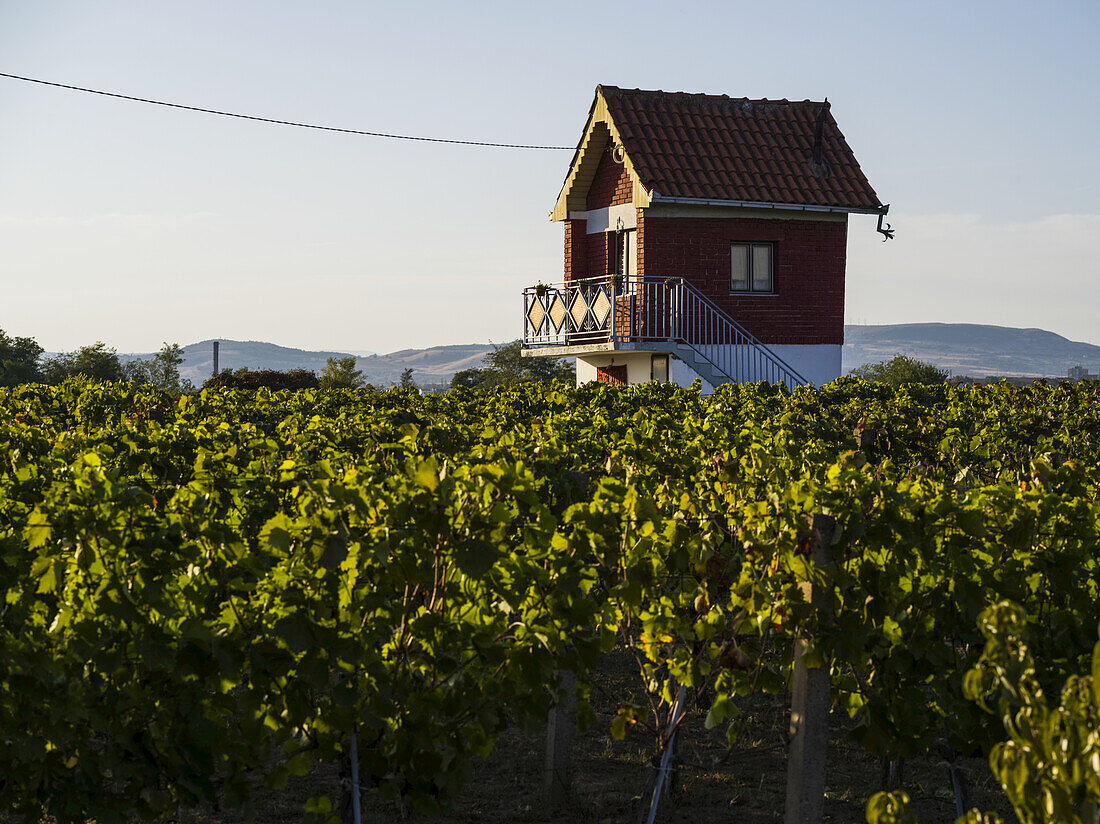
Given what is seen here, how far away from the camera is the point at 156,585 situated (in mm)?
3758

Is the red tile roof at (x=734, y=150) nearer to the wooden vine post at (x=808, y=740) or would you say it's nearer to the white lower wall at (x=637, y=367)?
the white lower wall at (x=637, y=367)

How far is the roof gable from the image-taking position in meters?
24.3

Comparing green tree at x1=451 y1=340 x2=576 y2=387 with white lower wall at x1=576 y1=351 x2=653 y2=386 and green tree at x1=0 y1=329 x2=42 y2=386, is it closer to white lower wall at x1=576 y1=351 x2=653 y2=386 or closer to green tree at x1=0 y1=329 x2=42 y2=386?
green tree at x1=0 y1=329 x2=42 y2=386

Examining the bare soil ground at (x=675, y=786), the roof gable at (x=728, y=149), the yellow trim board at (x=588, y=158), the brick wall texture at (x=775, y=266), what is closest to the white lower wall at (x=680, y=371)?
the brick wall texture at (x=775, y=266)

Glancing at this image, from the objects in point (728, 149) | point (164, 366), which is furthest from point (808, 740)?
point (164, 366)

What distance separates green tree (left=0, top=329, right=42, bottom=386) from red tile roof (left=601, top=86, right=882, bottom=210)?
127 feet

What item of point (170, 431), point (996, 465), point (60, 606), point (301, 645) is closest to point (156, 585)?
point (60, 606)

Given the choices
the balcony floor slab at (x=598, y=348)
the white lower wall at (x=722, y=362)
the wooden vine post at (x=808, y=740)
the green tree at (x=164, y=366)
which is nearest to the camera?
the wooden vine post at (x=808, y=740)

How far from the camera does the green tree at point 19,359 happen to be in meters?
52.6

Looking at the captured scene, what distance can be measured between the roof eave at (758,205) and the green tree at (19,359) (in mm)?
39811

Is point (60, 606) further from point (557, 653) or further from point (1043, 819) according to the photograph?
point (1043, 819)

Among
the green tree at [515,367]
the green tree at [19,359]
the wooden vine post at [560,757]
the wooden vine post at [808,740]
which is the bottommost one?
the wooden vine post at [560,757]

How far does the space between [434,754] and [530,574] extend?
72cm

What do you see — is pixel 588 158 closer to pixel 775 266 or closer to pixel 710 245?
pixel 710 245
